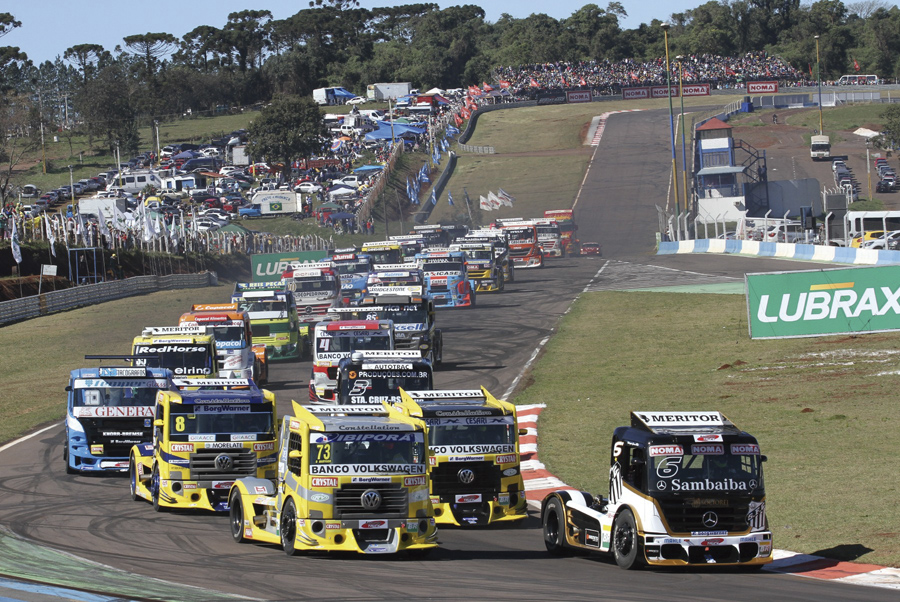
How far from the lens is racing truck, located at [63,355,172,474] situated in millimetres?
22406

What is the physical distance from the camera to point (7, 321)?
165 ft

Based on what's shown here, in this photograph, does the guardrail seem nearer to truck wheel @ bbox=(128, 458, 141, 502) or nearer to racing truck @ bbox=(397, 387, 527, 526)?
truck wheel @ bbox=(128, 458, 141, 502)

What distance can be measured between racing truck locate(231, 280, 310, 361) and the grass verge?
29.7ft

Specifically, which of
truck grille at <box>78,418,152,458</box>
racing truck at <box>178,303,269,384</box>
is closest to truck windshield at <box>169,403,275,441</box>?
truck grille at <box>78,418,152,458</box>

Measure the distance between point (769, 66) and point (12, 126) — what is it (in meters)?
112

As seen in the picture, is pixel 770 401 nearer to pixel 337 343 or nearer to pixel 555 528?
pixel 337 343

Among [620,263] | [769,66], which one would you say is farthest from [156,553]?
[769,66]

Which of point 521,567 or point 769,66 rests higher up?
point 769,66

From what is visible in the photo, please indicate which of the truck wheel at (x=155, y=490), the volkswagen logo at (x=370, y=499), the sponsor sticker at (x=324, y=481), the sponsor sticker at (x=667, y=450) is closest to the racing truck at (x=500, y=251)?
the truck wheel at (x=155, y=490)

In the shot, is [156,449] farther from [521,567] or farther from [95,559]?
[521,567]

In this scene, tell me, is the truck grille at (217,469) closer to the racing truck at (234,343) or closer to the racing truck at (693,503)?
the racing truck at (693,503)

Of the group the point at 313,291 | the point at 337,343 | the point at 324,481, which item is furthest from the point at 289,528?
the point at 313,291

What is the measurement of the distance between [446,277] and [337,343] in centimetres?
2130

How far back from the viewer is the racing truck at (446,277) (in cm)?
5025
